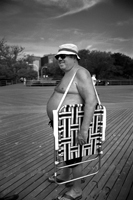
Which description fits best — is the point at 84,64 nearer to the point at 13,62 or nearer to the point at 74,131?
the point at 13,62

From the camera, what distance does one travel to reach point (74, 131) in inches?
71.4

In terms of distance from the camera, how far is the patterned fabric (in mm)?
1714

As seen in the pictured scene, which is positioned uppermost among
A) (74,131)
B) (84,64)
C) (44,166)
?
(84,64)

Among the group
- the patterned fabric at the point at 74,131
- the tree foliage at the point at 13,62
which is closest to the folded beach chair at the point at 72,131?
the patterned fabric at the point at 74,131

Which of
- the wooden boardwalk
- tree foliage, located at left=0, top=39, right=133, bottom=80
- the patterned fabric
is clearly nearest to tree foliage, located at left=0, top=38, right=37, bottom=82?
tree foliage, located at left=0, top=39, right=133, bottom=80

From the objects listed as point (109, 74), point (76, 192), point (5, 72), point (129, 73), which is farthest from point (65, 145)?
point (129, 73)

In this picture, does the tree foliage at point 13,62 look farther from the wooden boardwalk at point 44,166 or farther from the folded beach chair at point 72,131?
the folded beach chair at point 72,131

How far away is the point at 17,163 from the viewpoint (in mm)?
2893

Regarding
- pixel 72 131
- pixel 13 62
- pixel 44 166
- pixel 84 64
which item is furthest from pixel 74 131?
pixel 84 64

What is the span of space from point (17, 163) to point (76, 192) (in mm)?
1299

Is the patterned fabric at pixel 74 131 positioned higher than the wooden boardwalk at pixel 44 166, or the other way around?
the patterned fabric at pixel 74 131

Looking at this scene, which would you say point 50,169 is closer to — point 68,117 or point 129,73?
point 68,117

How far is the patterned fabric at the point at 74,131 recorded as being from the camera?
1.71m

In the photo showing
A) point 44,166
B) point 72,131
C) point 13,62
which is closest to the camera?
point 72,131
